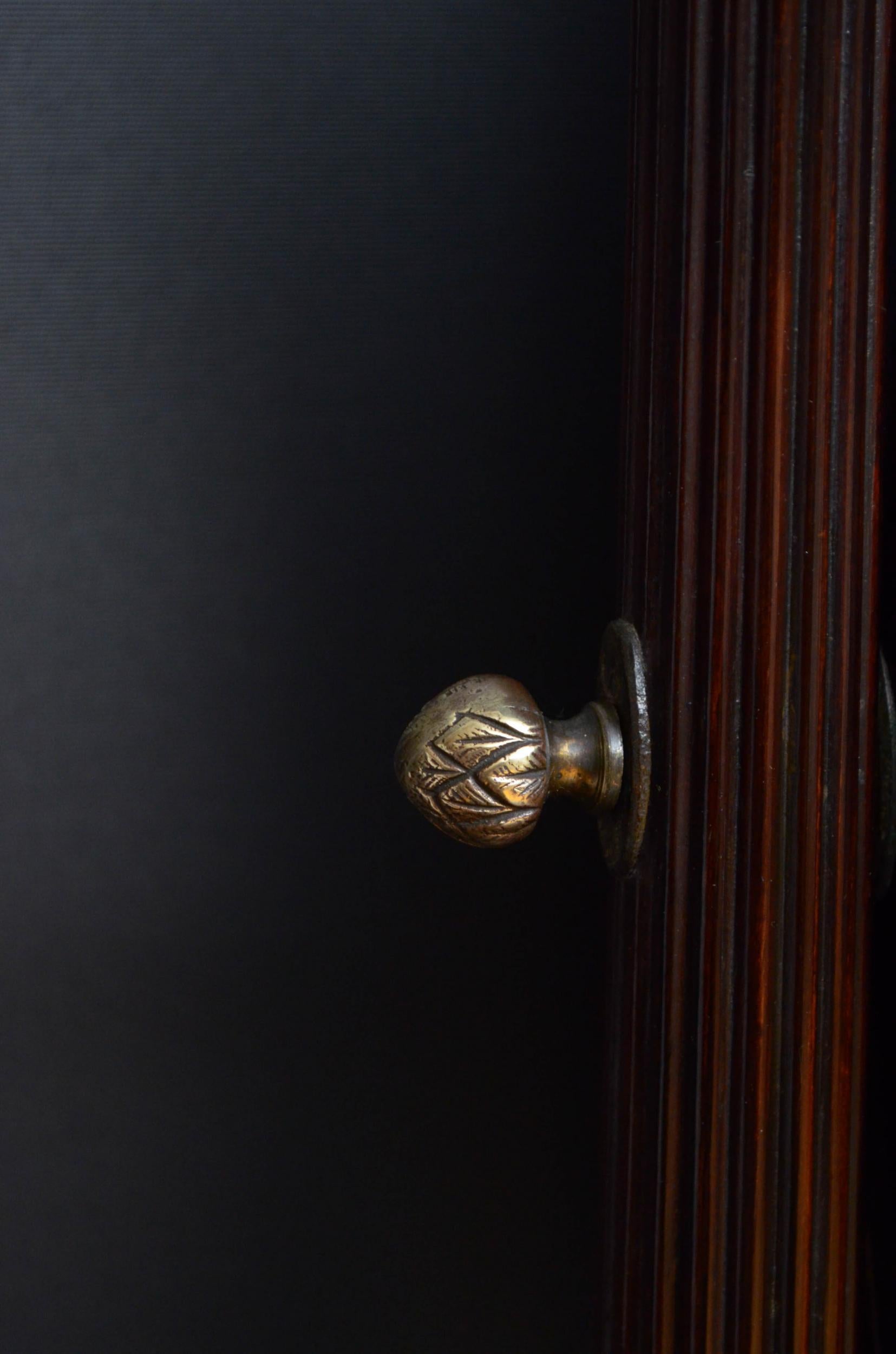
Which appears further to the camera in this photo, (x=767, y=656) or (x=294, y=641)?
(x=294, y=641)

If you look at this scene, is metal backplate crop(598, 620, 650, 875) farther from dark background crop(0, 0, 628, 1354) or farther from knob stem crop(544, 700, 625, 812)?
dark background crop(0, 0, 628, 1354)

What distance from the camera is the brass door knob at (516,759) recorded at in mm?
476

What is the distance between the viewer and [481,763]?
47 cm

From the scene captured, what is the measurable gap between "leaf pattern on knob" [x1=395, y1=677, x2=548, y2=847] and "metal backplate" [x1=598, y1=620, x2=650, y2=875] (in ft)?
0.12

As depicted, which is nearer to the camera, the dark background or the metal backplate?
the metal backplate

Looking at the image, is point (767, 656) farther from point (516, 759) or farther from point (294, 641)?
point (294, 641)

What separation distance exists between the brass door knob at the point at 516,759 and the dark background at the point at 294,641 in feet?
1.55

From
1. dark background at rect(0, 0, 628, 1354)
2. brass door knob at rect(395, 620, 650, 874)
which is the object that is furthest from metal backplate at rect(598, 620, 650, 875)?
dark background at rect(0, 0, 628, 1354)

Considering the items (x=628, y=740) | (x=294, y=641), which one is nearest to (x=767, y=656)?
(x=628, y=740)

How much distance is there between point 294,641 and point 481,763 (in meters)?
0.52

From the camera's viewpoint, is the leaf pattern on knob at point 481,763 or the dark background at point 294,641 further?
the dark background at point 294,641

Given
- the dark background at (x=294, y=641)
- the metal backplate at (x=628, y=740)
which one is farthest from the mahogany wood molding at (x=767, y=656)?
the dark background at (x=294, y=641)

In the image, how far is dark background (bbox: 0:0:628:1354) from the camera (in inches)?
36.6

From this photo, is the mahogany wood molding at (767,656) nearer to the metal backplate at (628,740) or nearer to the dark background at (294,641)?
the metal backplate at (628,740)
